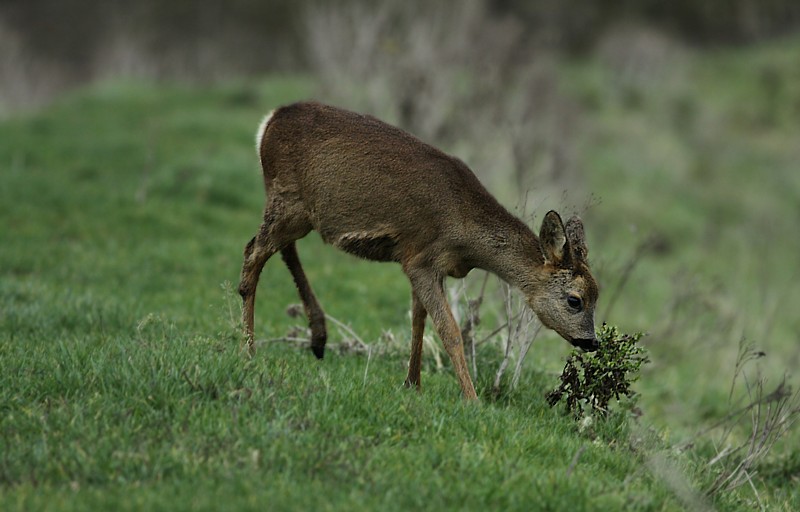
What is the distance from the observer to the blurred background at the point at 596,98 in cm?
1251

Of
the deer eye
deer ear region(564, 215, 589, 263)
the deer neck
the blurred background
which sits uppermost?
the blurred background

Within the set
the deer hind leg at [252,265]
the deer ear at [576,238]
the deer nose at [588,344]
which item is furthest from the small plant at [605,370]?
the deer hind leg at [252,265]

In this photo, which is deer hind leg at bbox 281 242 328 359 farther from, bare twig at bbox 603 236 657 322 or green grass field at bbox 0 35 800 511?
bare twig at bbox 603 236 657 322

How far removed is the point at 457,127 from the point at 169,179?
603 centimetres

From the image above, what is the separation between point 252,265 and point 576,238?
7.68 ft

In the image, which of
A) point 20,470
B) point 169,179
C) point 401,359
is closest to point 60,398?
point 20,470

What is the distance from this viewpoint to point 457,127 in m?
17.0

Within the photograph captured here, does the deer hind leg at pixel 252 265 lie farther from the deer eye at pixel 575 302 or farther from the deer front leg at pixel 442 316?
the deer eye at pixel 575 302

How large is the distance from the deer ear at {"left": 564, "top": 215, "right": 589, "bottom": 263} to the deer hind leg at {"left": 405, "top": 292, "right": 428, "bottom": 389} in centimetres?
109

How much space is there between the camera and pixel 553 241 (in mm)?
5285

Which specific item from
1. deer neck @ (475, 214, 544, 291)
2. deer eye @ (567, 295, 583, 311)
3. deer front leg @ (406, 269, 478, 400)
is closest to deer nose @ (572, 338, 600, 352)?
deer eye @ (567, 295, 583, 311)

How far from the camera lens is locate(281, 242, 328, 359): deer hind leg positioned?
6133 mm

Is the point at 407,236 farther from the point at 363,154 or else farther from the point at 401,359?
the point at 401,359

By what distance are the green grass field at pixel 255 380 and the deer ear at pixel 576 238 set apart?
1.08 metres
